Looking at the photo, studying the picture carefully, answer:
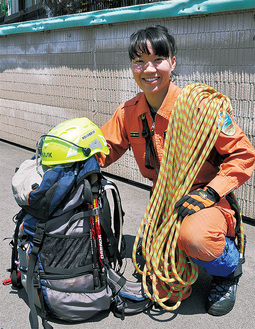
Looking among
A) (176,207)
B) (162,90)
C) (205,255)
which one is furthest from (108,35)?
(205,255)

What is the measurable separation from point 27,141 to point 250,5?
4.04 metres

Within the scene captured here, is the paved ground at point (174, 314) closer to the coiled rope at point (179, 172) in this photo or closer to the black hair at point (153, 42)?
the coiled rope at point (179, 172)

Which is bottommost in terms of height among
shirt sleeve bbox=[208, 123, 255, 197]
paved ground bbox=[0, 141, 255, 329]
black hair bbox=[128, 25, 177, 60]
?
paved ground bbox=[0, 141, 255, 329]

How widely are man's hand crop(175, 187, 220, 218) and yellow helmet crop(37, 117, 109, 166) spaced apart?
1.83 ft

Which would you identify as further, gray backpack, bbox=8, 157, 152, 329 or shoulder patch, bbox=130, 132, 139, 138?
shoulder patch, bbox=130, 132, 139, 138

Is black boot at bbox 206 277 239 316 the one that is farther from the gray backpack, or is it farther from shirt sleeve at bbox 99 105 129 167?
shirt sleeve at bbox 99 105 129 167

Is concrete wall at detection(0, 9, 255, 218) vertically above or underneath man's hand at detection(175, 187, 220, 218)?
above

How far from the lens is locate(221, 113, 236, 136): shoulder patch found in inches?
86.0

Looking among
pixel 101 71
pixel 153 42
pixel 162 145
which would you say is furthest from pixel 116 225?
pixel 101 71

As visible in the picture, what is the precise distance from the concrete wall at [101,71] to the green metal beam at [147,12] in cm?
8

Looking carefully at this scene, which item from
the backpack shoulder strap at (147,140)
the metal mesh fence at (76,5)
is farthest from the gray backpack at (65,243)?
the metal mesh fence at (76,5)

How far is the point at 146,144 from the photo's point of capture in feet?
8.24

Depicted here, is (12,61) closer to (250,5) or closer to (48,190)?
(250,5)

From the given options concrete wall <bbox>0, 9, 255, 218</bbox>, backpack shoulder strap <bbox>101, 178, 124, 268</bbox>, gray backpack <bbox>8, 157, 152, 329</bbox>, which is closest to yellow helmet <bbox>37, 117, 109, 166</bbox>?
gray backpack <bbox>8, 157, 152, 329</bbox>
